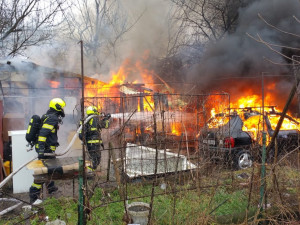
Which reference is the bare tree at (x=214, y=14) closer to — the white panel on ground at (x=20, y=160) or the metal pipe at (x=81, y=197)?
the white panel on ground at (x=20, y=160)

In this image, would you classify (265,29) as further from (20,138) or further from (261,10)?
(20,138)

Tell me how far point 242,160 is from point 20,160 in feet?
18.0

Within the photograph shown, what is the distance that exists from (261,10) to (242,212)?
41.5 ft

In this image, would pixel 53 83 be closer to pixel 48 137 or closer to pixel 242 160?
pixel 48 137

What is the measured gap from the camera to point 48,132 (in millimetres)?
5336

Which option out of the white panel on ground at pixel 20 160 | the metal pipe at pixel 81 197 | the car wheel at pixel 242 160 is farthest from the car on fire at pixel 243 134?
the metal pipe at pixel 81 197

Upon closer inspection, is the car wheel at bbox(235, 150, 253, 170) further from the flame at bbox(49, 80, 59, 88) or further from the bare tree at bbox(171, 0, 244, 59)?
the flame at bbox(49, 80, 59, 88)

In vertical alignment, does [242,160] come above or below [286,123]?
below

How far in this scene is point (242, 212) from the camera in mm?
4203

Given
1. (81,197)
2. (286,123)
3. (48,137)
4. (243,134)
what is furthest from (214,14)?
(81,197)

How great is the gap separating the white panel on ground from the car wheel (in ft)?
16.7

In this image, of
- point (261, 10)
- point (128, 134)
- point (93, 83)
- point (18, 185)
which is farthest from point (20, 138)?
point (261, 10)

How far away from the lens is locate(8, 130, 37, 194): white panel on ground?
5.69m

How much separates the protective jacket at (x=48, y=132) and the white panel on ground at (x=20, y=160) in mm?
589
